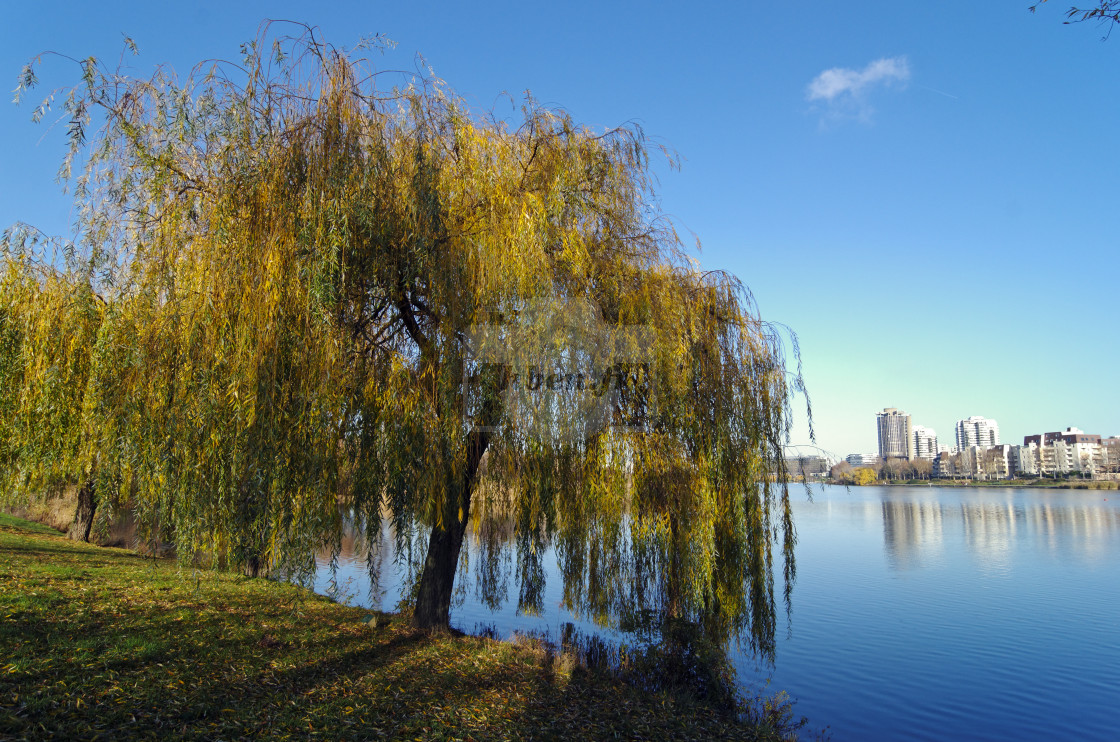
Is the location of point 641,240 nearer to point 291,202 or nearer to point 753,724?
point 291,202

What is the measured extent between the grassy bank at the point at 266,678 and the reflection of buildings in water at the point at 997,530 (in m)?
16.2

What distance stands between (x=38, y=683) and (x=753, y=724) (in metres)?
6.01

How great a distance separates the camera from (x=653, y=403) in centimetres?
696

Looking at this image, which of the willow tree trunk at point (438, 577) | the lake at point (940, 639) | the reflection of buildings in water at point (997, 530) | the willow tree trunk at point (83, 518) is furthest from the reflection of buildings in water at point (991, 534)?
the willow tree trunk at point (83, 518)

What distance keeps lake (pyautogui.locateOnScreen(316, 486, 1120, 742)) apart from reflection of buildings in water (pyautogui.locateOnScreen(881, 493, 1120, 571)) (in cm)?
36

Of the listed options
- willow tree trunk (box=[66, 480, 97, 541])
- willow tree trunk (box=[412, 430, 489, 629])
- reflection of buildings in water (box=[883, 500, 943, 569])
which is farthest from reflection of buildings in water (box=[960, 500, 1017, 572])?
willow tree trunk (box=[66, 480, 97, 541])

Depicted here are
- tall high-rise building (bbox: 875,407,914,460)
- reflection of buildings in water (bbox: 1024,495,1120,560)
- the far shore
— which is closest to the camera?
reflection of buildings in water (bbox: 1024,495,1120,560)

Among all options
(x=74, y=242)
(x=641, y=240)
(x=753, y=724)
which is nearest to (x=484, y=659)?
(x=753, y=724)

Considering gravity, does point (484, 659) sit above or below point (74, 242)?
below

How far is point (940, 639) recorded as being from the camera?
37.1ft

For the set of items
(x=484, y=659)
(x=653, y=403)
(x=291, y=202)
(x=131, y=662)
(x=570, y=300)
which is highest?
(x=291, y=202)

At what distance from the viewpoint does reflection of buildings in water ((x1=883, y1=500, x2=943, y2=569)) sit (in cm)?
2019

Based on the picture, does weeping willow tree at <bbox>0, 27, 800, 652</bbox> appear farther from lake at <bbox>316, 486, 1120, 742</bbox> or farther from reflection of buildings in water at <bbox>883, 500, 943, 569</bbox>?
reflection of buildings in water at <bbox>883, 500, 943, 569</bbox>

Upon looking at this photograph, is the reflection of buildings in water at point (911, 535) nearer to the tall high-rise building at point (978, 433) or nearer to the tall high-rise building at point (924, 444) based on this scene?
the tall high-rise building at point (924, 444)
